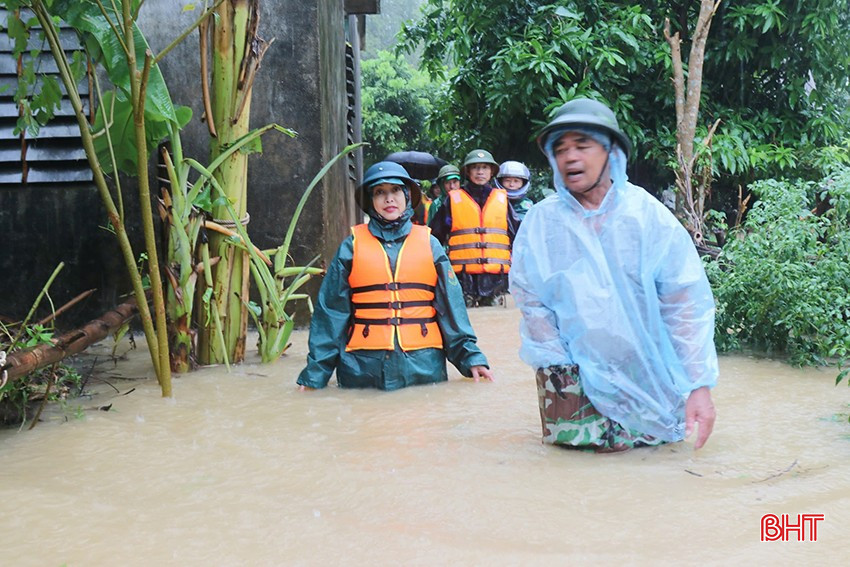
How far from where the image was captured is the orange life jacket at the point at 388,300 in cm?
486

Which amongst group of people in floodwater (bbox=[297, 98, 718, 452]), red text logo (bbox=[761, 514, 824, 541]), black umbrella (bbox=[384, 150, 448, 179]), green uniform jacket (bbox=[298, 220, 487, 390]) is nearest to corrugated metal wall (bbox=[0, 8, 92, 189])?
green uniform jacket (bbox=[298, 220, 487, 390])

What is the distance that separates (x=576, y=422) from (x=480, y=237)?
577cm

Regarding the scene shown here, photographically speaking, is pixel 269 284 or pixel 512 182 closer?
pixel 269 284

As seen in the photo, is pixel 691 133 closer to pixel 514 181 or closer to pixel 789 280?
pixel 514 181

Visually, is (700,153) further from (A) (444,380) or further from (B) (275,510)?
(B) (275,510)

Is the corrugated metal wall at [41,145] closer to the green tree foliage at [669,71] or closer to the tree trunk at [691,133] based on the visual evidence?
the tree trunk at [691,133]

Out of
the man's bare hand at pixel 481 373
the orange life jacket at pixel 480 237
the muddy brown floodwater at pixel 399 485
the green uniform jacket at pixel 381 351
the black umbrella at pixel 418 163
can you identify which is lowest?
the muddy brown floodwater at pixel 399 485

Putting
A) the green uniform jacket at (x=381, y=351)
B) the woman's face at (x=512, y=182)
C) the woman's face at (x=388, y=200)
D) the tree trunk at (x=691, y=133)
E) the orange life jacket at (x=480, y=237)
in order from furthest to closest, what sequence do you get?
the woman's face at (x=512, y=182), the orange life jacket at (x=480, y=237), the tree trunk at (x=691, y=133), the woman's face at (x=388, y=200), the green uniform jacket at (x=381, y=351)

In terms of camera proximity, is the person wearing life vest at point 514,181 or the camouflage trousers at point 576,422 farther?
the person wearing life vest at point 514,181

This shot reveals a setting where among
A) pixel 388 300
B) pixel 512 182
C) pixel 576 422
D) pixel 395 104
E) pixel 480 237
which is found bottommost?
pixel 576 422

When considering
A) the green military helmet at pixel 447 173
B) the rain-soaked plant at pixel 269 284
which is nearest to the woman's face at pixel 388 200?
the rain-soaked plant at pixel 269 284

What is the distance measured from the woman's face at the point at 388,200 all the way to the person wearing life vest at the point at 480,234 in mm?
4190

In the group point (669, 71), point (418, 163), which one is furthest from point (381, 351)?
point (418, 163)

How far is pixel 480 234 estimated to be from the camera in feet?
30.0
